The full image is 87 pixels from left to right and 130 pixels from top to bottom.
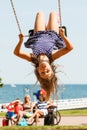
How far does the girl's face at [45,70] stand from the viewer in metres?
8.00

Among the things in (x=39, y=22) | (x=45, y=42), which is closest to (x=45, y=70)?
(x=45, y=42)

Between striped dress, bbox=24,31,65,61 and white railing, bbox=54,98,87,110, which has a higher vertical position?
striped dress, bbox=24,31,65,61

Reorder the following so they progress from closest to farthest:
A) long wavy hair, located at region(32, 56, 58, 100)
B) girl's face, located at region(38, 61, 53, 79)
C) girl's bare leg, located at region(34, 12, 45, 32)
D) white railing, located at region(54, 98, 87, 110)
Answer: girl's face, located at region(38, 61, 53, 79)
long wavy hair, located at region(32, 56, 58, 100)
girl's bare leg, located at region(34, 12, 45, 32)
white railing, located at region(54, 98, 87, 110)

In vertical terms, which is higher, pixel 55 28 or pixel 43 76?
pixel 55 28

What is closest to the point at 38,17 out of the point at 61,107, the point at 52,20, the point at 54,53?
the point at 52,20

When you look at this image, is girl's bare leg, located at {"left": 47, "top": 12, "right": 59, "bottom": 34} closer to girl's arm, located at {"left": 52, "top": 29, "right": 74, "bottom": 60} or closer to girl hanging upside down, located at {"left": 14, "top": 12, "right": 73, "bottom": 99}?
girl hanging upside down, located at {"left": 14, "top": 12, "right": 73, "bottom": 99}

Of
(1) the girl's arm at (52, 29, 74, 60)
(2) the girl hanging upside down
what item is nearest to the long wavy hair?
(2) the girl hanging upside down

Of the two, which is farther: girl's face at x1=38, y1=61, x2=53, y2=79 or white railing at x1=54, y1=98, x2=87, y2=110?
white railing at x1=54, y1=98, x2=87, y2=110

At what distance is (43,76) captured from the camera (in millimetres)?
8086

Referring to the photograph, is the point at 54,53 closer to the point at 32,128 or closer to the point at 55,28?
the point at 55,28

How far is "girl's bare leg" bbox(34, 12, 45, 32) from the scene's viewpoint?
8.84 meters

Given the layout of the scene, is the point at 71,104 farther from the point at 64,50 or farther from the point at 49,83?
the point at 64,50

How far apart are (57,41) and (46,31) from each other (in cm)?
28

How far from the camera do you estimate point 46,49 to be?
8344 mm
